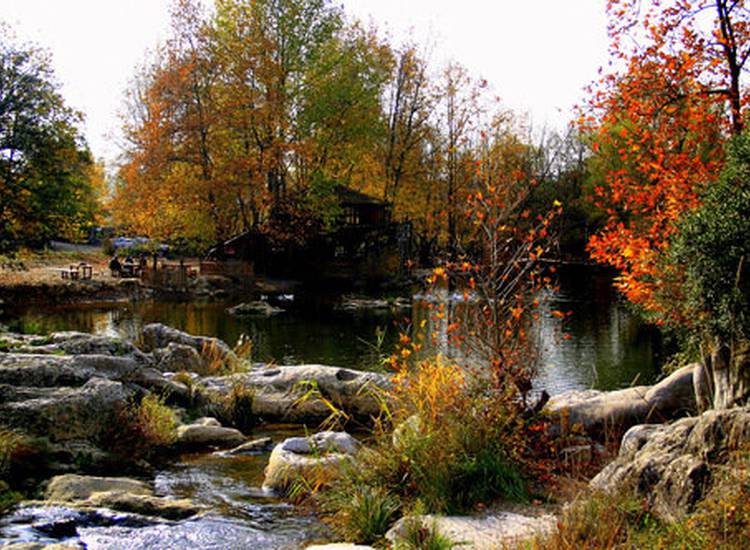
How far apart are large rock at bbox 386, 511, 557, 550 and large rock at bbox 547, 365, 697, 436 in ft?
8.56

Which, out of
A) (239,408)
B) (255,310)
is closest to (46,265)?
(255,310)

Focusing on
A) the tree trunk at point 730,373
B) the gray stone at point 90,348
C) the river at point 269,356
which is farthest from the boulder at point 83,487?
the tree trunk at point 730,373

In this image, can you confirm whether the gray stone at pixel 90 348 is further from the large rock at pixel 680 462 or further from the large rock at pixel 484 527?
the large rock at pixel 680 462

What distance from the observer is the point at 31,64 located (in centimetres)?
2230

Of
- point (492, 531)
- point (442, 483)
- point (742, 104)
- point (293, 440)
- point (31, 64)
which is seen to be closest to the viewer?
point (492, 531)

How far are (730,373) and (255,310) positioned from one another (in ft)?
71.3

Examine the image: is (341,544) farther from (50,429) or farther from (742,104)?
(742,104)

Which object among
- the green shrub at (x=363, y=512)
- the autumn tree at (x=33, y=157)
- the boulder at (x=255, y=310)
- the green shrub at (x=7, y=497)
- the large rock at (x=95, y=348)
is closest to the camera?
the green shrub at (x=363, y=512)

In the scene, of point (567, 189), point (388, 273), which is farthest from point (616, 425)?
point (567, 189)

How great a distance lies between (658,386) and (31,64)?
21.7 m

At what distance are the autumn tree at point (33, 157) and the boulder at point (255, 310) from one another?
6723 mm

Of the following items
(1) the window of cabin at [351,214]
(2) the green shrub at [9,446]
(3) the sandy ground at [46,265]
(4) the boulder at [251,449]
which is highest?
(1) the window of cabin at [351,214]

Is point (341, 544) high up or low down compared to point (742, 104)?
down

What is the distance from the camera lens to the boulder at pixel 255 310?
86.8 ft
